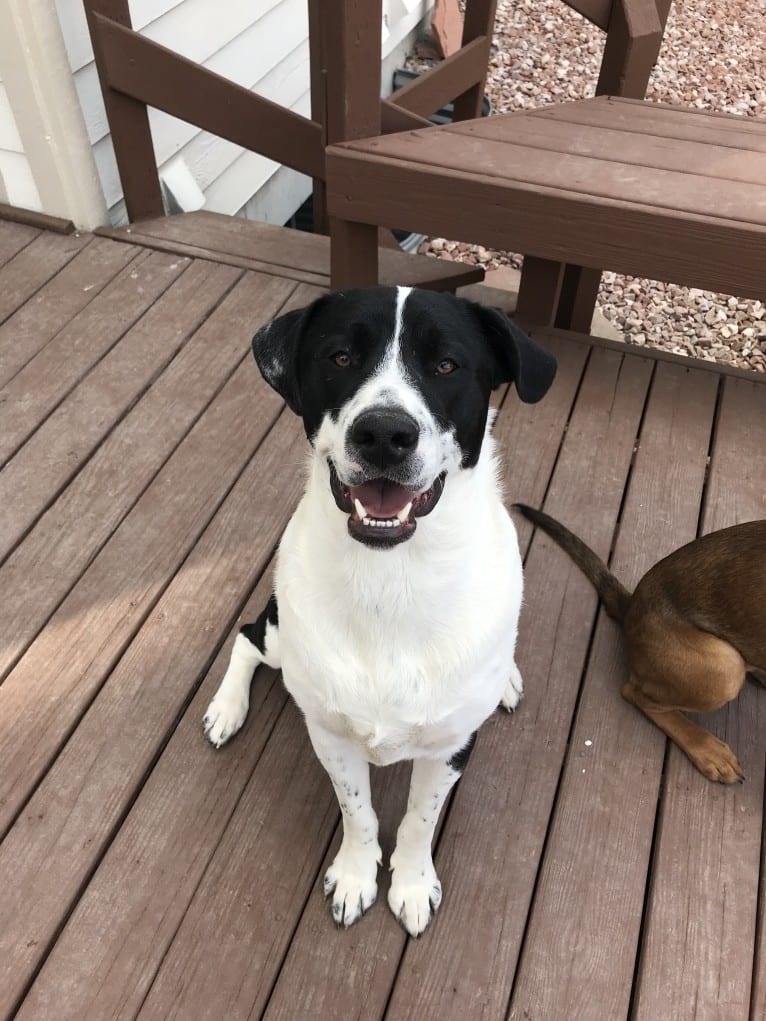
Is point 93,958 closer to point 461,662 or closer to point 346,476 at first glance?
point 461,662

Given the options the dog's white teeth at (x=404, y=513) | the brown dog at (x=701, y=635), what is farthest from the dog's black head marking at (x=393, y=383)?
the brown dog at (x=701, y=635)

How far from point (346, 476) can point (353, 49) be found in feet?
6.90

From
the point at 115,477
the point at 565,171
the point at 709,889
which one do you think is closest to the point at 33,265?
the point at 115,477

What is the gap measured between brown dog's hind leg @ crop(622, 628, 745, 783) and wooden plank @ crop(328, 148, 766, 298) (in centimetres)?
134

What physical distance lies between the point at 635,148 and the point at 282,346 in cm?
208

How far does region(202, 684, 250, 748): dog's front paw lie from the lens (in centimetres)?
214

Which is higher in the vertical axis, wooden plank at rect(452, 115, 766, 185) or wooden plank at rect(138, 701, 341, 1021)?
wooden plank at rect(452, 115, 766, 185)

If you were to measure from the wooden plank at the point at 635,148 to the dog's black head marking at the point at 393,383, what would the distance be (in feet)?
5.37

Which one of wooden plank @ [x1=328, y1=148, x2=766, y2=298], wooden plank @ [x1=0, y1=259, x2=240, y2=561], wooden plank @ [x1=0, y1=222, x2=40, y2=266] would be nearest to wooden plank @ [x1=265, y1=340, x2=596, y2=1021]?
wooden plank @ [x1=0, y1=259, x2=240, y2=561]

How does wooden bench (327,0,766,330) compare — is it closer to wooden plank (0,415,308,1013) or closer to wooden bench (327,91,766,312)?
wooden bench (327,91,766,312)

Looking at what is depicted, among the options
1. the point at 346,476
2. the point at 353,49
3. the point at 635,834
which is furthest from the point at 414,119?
the point at 635,834

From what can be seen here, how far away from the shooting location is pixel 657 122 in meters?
3.16

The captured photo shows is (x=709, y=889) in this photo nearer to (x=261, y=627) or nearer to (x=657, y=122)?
(x=261, y=627)

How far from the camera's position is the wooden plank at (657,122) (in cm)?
303
